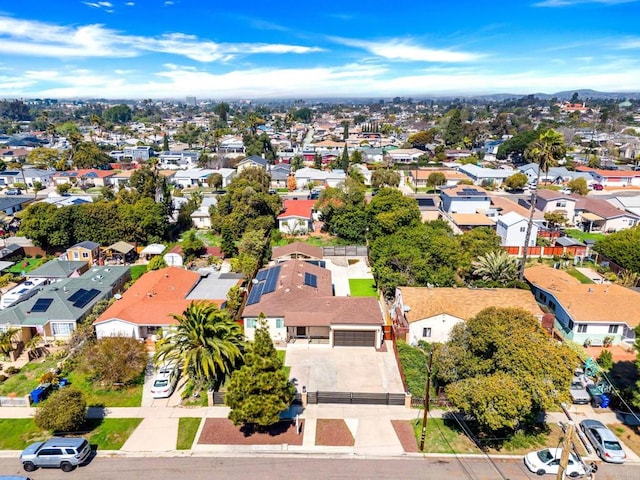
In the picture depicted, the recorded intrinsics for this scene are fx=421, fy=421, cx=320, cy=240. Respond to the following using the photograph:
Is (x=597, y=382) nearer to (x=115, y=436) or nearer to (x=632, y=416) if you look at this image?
(x=632, y=416)

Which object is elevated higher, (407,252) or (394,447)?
(407,252)

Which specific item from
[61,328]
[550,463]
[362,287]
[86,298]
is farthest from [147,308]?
[550,463]

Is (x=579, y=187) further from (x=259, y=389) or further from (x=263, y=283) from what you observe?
(x=259, y=389)

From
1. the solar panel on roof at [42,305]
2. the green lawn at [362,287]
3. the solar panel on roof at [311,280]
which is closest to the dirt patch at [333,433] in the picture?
the solar panel on roof at [311,280]

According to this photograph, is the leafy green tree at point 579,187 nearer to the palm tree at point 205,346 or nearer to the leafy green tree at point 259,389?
the palm tree at point 205,346

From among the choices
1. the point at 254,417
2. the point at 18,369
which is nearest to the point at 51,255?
the point at 18,369

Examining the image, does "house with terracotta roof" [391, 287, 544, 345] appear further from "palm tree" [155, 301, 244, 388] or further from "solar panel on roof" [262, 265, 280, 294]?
"palm tree" [155, 301, 244, 388]
